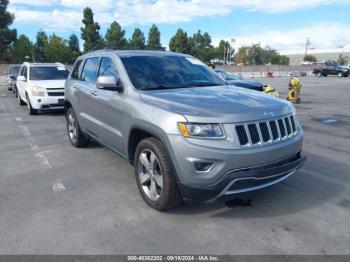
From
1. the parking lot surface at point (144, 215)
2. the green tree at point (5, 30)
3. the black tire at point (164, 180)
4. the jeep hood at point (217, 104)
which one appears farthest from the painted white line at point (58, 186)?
the green tree at point (5, 30)

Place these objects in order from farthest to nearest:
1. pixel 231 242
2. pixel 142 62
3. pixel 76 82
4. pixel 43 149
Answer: pixel 43 149, pixel 76 82, pixel 142 62, pixel 231 242

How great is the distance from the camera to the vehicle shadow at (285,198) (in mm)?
3820

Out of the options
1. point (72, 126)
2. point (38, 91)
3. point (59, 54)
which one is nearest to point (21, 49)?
point (59, 54)

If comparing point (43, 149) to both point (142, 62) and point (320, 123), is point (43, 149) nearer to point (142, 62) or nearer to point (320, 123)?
point (142, 62)

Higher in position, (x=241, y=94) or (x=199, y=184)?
(x=241, y=94)

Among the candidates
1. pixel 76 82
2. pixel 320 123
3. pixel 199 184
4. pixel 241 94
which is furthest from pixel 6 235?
pixel 320 123

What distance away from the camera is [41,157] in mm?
6121

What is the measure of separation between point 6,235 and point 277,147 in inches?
116

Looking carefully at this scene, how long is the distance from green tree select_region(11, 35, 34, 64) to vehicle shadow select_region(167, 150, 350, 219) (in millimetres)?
58481

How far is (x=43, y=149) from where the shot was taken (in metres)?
6.70

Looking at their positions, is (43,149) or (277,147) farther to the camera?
(43,149)

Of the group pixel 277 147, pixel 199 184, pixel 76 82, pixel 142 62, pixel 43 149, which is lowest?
pixel 43 149

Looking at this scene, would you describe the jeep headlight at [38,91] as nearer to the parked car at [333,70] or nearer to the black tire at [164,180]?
the black tire at [164,180]

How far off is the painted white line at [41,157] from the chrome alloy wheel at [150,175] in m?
2.31
